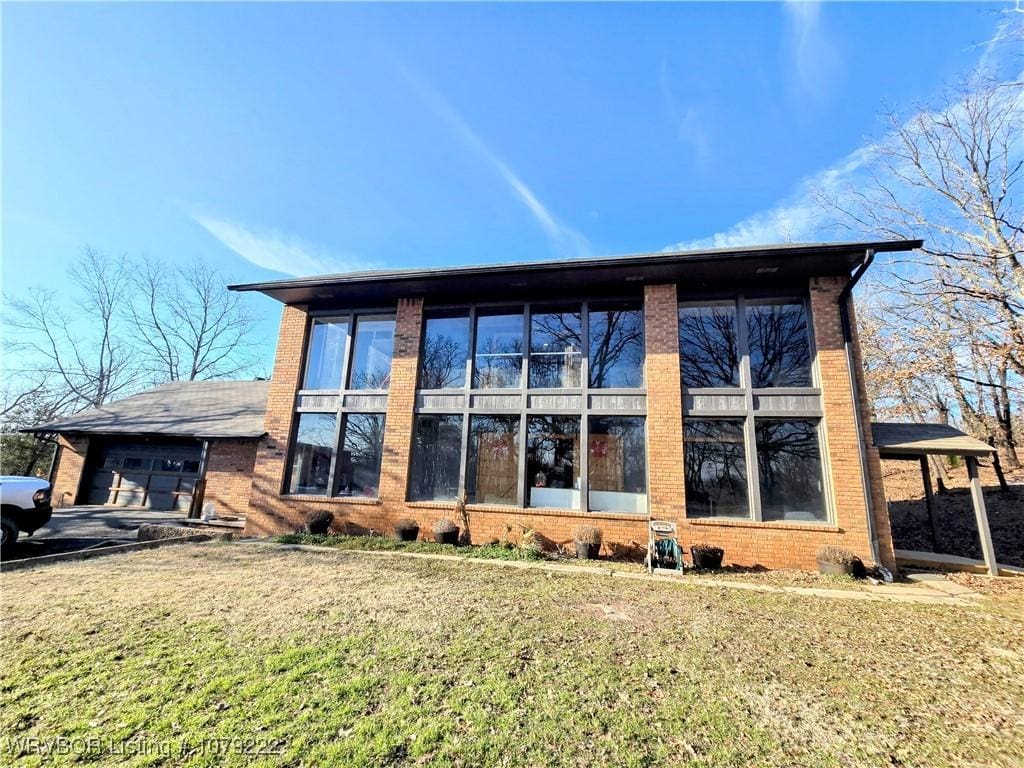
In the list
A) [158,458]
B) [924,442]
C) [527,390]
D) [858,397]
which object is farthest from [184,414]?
[924,442]

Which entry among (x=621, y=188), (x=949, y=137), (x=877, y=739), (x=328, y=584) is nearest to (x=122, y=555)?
(x=328, y=584)

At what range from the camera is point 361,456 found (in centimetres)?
1026

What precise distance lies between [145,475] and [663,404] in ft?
53.5

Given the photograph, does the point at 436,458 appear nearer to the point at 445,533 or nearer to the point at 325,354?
the point at 445,533

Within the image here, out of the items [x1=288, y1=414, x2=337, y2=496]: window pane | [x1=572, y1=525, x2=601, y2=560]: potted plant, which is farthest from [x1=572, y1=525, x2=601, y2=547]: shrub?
[x1=288, y1=414, x2=337, y2=496]: window pane

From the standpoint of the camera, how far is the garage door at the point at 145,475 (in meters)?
13.4

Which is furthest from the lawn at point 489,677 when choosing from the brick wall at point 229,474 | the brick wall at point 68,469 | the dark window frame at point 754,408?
the brick wall at point 68,469

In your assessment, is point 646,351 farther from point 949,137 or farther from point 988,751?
point 949,137

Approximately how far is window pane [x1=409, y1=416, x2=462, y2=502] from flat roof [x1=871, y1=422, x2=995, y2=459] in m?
8.66

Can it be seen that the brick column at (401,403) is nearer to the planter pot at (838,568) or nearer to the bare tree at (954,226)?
the planter pot at (838,568)

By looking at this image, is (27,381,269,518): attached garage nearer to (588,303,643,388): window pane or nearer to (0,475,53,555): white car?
(0,475,53,555): white car

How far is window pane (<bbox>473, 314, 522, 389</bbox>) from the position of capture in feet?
32.5

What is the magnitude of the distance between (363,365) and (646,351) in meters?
7.07

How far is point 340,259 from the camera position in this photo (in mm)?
15398
